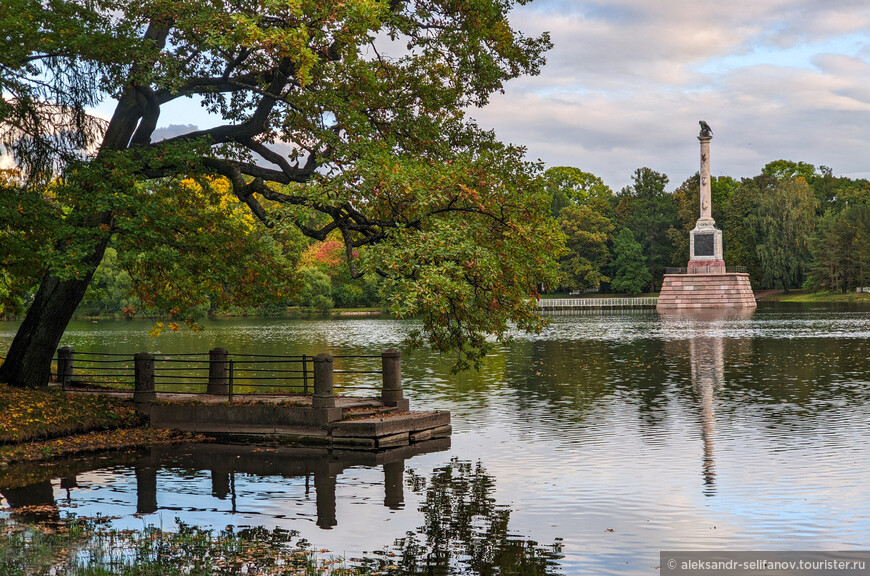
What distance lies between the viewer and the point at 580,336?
193ft

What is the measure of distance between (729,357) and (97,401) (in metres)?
28.7

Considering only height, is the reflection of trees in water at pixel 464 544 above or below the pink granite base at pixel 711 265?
below

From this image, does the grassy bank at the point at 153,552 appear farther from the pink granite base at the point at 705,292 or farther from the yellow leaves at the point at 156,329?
the pink granite base at the point at 705,292

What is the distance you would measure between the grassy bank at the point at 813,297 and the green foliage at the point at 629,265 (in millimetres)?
16343

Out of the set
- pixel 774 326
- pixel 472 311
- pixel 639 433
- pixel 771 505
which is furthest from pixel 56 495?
pixel 774 326

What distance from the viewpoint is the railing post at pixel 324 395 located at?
2019 cm

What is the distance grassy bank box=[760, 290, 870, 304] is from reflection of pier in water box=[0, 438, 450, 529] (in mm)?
102200

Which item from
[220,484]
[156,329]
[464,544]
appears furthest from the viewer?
[156,329]

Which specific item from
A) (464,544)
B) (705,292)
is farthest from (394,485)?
(705,292)

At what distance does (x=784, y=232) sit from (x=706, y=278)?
2719cm

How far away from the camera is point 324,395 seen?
20359mm

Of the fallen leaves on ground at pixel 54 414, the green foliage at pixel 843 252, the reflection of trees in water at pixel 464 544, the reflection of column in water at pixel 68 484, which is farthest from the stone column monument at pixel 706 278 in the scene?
the reflection of column in water at pixel 68 484

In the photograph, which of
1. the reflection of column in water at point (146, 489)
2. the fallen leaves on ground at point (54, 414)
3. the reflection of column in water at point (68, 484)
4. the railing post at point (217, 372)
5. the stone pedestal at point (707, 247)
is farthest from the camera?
the stone pedestal at point (707, 247)

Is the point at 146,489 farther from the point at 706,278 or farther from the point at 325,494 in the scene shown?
the point at 706,278
